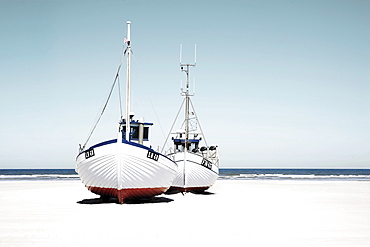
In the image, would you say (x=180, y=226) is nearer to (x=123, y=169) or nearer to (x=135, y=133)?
(x=123, y=169)

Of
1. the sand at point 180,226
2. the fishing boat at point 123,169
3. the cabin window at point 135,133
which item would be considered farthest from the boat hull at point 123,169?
the cabin window at point 135,133

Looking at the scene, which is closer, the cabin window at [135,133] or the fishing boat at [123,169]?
the fishing boat at [123,169]

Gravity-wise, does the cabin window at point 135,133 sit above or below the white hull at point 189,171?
above

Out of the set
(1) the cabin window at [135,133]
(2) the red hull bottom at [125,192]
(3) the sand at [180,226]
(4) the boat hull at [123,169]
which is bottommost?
(3) the sand at [180,226]

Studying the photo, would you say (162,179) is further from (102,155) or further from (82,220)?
(82,220)

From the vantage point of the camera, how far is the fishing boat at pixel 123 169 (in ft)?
49.9

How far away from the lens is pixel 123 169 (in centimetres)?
1531

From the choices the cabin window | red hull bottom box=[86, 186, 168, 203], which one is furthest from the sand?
the cabin window

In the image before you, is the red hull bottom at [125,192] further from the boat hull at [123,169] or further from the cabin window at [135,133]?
the cabin window at [135,133]

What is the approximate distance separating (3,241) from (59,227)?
201cm

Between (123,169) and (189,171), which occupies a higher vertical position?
(123,169)

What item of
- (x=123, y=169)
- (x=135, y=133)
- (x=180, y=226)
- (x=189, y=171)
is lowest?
(x=180, y=226)

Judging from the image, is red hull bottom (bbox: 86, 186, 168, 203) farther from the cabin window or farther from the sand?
the cabin window

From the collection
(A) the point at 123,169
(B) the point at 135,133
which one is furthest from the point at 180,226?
(B) the point at 135,133
